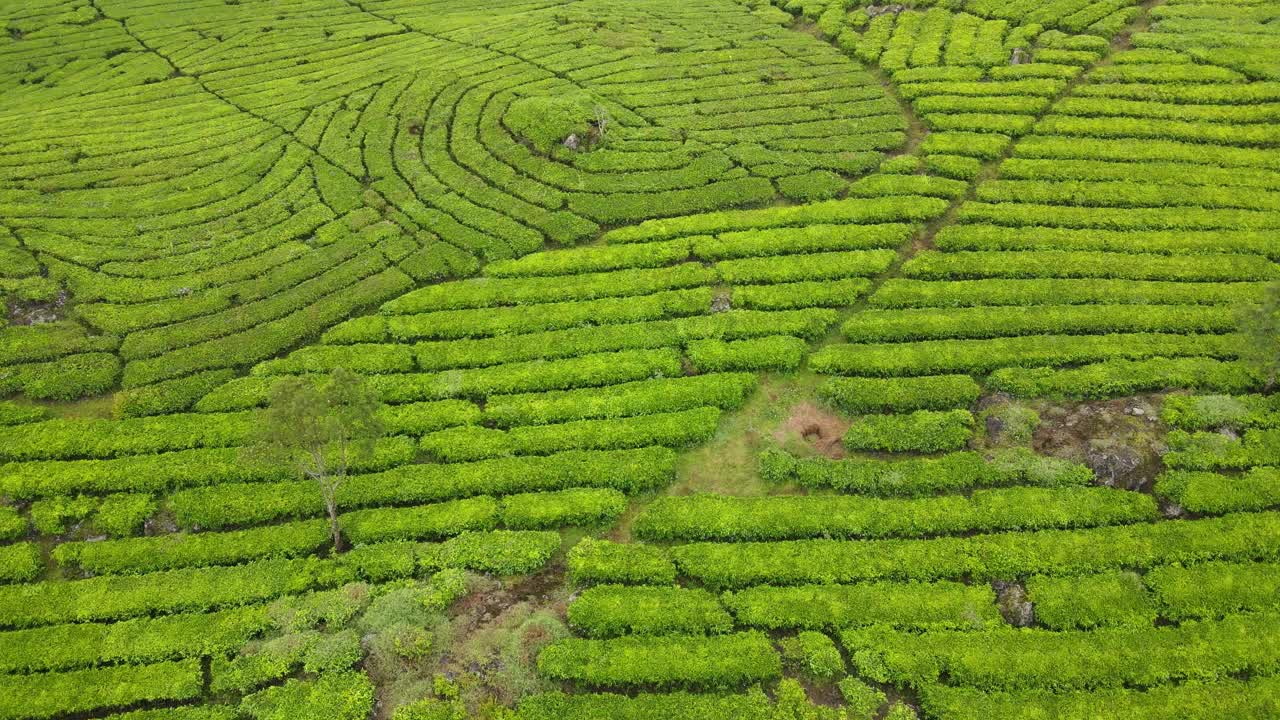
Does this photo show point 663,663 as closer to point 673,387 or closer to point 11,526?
point 673,387

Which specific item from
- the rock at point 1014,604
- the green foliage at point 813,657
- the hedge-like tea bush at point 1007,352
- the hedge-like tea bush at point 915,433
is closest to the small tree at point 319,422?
the green foliage at point 813,657

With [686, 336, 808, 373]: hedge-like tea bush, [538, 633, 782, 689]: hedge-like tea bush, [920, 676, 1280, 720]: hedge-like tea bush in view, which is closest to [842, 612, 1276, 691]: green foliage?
[920, 676, 1280, 720]: hedge-like tea bush

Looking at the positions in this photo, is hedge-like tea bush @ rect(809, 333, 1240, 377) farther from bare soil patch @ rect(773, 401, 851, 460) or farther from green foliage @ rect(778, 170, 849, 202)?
green foliage @ rect(778, 170, 849, 202)

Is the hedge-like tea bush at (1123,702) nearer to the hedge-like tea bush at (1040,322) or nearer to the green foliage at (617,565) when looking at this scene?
the green foliage at (617,565)

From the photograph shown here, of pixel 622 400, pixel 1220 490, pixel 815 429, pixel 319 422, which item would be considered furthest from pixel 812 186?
pixel 319 422

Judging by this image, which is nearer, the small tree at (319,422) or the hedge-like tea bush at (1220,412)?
the small tree at (319,422)
